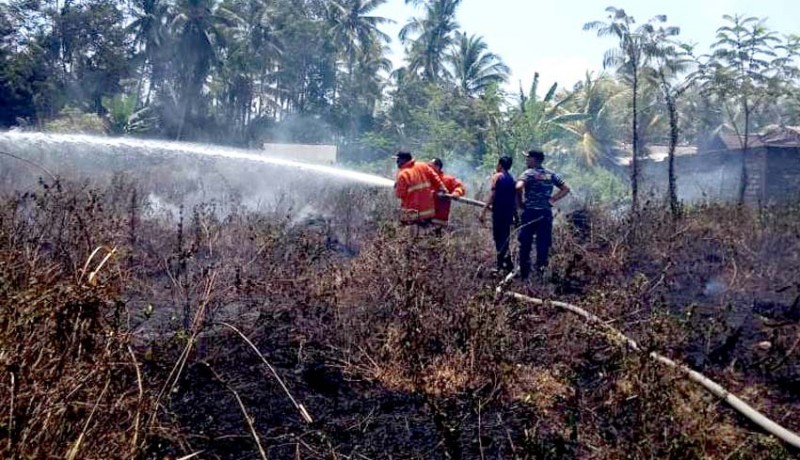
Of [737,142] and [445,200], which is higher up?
[737,142]

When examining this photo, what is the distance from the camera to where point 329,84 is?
40.4m

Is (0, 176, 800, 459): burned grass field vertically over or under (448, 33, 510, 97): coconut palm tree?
under

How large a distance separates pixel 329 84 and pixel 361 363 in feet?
123

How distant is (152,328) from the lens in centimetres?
534

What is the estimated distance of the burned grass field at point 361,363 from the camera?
2.68 metres

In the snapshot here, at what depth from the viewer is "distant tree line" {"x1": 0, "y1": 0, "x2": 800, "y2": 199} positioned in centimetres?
2148

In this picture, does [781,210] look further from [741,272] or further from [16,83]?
[16,83]

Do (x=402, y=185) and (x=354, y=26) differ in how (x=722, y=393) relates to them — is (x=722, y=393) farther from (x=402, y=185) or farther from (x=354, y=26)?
(x=354, y=26)

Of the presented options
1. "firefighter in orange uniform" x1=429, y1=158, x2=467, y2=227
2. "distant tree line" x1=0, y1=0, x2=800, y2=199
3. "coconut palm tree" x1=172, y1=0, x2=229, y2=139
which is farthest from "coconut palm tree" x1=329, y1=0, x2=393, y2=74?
"firefighter in orange uniform" x1=429, y1=158, x2=467, y2=227

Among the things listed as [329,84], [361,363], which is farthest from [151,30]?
[361,363]

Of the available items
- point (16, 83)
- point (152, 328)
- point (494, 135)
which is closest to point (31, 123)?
point (16, 83)

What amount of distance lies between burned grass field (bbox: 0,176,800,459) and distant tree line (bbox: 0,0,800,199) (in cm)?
1160

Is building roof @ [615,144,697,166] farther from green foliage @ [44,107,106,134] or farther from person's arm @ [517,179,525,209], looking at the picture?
person's arm @ [517,179,525,209]

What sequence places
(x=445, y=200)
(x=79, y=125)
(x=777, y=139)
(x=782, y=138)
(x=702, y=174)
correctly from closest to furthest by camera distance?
1. (x=445, y=200)
2. (x=79, y=125)
3. (x=777, y=139)
4. (x=782, y=138)
5. (x=702, y=174)
